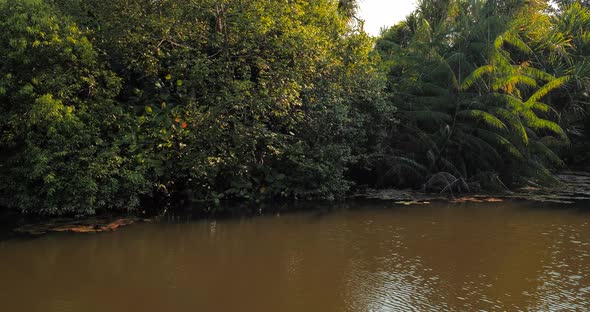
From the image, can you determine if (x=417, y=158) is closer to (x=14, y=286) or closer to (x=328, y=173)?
(x=328, y=173)

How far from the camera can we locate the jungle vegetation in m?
9.66

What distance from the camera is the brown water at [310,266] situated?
5.84m

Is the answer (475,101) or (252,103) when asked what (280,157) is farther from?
(475,101)

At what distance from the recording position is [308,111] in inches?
488

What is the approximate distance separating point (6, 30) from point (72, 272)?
5.18 meters

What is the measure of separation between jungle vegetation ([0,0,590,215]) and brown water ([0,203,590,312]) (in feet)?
4.90

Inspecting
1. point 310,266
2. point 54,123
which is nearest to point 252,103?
point 54,123

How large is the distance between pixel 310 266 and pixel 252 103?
451cm

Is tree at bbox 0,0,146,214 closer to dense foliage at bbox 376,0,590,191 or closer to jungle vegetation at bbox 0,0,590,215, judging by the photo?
jungle vegetation at bbox 0,0,590,215

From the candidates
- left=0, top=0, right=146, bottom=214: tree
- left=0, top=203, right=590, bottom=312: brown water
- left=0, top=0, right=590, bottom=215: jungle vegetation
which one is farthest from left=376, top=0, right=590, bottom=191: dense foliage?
left=0, top=0, right=146, bottom=214: tree

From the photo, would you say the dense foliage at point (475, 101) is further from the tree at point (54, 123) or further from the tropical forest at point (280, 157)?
the tree at point (54, 123)

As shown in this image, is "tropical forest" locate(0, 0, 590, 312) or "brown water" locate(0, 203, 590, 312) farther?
"tropical forest" locate(0, 0, 590, 312)

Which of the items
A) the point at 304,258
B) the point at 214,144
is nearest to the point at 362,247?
the point at 304,258

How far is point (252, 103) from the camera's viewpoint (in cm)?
1083
